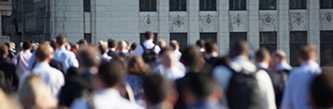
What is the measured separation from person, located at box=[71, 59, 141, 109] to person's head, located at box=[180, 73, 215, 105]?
53 centimetres

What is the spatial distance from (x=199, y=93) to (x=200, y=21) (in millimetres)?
40594

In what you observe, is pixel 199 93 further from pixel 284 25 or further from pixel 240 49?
pixel 284 25

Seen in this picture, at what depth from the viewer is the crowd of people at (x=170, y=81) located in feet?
24.9

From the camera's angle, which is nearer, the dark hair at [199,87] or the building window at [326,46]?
the dark hair at [199,87]

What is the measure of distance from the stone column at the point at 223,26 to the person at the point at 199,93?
40.5 m

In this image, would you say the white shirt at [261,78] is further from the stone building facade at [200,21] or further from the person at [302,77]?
the stone building facade at [200,21]

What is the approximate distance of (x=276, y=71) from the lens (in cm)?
1425

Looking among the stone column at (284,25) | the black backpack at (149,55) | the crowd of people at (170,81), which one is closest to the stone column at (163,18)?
the stone column at (284,25)

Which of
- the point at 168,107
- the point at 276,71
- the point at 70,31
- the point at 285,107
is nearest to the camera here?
the point at 168,107

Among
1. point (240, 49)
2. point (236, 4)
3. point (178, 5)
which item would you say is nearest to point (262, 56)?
point (240, 49)

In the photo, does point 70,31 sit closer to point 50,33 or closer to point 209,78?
point 50,33

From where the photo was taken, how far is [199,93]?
759 cm

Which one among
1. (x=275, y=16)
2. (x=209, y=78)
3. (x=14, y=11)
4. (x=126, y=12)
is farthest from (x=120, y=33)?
(x=209, y=78)

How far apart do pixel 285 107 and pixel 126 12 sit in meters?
35.8
